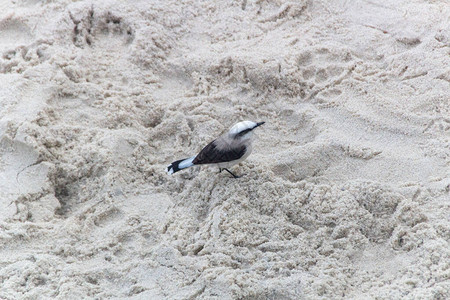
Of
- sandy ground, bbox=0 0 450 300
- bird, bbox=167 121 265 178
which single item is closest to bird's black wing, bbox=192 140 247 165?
bird, bbox=167 121 265 178

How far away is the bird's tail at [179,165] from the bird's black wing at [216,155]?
0.14ft

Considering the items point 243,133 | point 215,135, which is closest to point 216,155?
point 243,133

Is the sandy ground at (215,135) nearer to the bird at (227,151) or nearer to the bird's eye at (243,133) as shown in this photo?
the bird at (227,151)

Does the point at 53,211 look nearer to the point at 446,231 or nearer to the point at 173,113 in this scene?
the point at 173,113

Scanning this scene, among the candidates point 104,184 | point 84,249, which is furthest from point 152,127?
point 84,249

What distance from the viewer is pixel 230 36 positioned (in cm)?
392

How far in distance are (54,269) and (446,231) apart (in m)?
2.06

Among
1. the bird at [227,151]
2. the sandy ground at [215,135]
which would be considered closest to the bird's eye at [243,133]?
the bird at [227,151]

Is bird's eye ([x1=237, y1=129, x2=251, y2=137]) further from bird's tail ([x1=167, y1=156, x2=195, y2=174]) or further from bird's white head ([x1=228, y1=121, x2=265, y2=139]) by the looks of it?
bird's tail ([x1=167, y1=156, x2=195, y2=174])

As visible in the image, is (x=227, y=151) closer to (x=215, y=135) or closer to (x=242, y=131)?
(x=242, y=131)

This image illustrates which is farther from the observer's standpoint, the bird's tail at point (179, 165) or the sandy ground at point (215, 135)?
the bird's tail at point (179, 165)

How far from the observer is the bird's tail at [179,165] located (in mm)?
2928

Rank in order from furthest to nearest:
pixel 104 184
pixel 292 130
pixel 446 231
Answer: pixel 292 130 → pixel 104 184 → pixel 446 231

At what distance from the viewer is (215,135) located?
3.27 m
